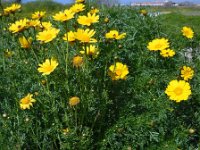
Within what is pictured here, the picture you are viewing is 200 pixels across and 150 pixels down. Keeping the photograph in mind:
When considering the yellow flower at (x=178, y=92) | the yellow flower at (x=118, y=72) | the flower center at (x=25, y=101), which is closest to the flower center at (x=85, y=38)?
the yellow flower at (x=118, y=72)

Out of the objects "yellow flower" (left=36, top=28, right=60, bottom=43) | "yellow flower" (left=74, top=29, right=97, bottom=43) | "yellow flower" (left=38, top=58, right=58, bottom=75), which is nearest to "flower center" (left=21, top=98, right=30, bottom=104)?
"yellow flower" (left=38, top=58, right=58, bottom=75)

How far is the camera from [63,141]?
133 inches

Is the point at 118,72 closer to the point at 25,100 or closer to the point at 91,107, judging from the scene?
the point at 91,107

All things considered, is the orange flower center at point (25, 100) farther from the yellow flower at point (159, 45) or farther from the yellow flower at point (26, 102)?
the yellow flower at point (159, 45)

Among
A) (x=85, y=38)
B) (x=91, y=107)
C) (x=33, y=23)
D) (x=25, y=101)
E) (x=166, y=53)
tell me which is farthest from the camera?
(x=166, y=53)

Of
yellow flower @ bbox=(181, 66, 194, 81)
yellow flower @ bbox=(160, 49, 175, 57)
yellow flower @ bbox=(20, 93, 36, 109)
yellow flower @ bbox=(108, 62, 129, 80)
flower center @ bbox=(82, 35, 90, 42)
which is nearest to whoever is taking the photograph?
flower center @ bbox=(82, 35, 90, 42)

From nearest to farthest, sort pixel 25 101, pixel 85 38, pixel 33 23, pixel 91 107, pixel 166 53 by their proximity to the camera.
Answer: pixel 85 38
pixel 25 101
pixel 91 107
pixel 33 23
pixel 166 53

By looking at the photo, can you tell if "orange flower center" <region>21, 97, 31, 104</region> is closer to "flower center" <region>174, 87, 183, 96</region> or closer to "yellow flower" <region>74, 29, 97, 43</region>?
"yellow flower" <region>74, 29, 97, 43</region>

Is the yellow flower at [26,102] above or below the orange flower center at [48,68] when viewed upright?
below

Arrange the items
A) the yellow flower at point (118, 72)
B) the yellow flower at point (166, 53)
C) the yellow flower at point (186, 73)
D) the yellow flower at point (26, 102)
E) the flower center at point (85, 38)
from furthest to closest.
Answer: the yellow flower at point (166, 53) < the yellow flower at point (186, 73) < the yellow flower at point (118, 72) < the yellow flower at point (26, 102) < the flower center at point (85, 38)

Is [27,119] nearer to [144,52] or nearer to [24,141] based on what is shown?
[24,141]

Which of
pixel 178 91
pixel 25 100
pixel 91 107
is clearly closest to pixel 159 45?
pixel 178 91

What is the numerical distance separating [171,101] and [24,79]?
3.57ft

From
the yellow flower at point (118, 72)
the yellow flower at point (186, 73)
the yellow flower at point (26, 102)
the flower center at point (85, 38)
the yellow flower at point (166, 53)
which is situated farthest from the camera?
the yellow flower at point (166, 53)
